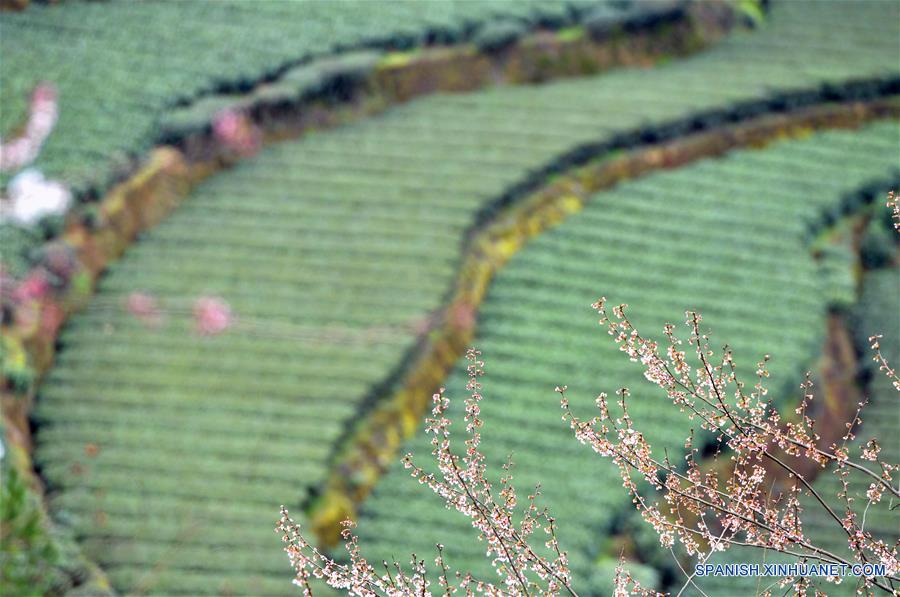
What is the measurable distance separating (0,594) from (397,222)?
6003 mm

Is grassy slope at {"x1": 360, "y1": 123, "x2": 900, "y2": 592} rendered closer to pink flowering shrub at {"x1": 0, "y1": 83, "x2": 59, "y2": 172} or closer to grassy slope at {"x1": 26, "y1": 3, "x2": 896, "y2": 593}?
grassy slope at {"x1": 26, "y1": 3, "x2": 896, "y2": 593}

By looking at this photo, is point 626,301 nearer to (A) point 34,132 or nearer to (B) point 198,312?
(B) point 198,312

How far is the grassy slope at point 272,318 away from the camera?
365 inches

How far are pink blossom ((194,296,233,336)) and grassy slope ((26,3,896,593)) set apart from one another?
0.13 metres

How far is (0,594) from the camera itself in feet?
24.8

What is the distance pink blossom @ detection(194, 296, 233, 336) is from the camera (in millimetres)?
11102

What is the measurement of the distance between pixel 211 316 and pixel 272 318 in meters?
0.51

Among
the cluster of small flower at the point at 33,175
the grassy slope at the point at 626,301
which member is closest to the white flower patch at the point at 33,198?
the cluster of small flower at the point at 33,175

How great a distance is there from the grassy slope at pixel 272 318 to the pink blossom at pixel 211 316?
13 cm

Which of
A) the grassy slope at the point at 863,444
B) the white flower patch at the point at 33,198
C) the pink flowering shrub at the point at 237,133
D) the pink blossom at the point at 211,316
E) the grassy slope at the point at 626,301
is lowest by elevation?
the grassy slope at the point at 863,444

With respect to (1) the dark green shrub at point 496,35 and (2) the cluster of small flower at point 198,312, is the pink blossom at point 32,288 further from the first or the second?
(1) the dark green shrub at point 496,35

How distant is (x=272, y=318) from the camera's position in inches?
445

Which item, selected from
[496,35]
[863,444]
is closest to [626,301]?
[863,444]

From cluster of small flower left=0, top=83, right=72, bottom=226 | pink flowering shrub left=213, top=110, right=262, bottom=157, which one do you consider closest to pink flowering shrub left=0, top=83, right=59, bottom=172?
cluster of small flower left=0, top=83, right=72, bottom=226
